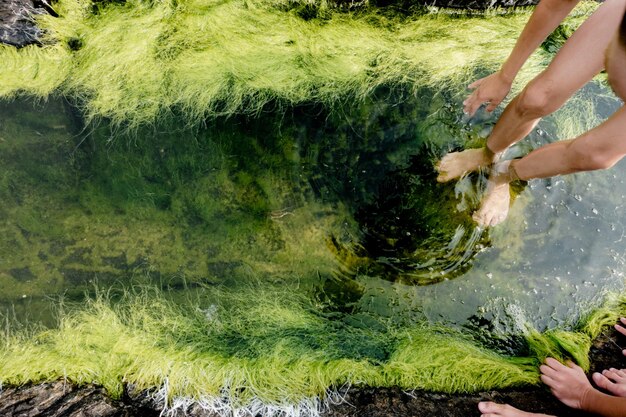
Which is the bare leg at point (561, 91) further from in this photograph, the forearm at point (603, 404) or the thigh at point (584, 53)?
the forearm at point (603, 404)

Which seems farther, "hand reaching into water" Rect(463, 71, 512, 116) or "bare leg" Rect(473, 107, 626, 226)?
"hand reaching into water" Rect(463, 71, 512, 116)

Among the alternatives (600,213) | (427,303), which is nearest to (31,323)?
(427,303)

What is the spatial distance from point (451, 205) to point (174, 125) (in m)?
1.82

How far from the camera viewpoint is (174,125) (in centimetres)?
278

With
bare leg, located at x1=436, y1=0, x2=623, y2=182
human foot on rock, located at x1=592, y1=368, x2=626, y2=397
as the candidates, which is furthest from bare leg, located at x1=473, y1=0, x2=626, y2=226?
human foot on rock, located at x1=592, y1=368, x2=626, y2=397

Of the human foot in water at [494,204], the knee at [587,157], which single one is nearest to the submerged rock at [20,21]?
the human foot in water at [494,204]

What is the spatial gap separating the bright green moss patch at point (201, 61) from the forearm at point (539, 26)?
2.95 ft

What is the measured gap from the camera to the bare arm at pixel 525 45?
1.69 metres

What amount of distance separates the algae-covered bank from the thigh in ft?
3.41

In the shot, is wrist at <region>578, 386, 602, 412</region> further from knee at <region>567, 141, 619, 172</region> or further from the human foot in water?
knee at <region>567, 141, 619, 172</region>

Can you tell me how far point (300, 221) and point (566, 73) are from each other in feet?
5.20

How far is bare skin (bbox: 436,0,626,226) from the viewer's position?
1.53 metres

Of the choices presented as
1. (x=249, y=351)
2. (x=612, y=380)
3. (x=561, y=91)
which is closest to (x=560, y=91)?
(x=561, y=91)

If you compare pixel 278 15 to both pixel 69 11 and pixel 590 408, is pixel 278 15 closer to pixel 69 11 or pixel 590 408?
pixel 69 11
